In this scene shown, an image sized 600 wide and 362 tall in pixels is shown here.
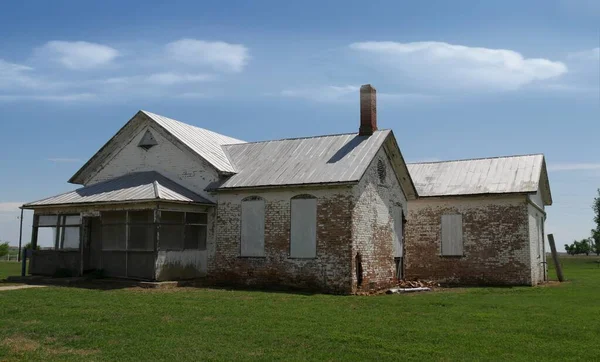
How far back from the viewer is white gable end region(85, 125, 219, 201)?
2112cm

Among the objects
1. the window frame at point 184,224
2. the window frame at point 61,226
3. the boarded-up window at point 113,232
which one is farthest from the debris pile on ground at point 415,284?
the window frame at point 61,226

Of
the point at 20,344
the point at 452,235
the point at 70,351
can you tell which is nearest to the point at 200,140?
the point at 452,235

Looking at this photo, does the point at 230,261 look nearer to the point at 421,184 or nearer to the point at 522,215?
the point at 421,184

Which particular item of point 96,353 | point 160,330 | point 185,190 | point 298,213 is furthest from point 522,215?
point 96,353

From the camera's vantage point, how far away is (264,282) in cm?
1917

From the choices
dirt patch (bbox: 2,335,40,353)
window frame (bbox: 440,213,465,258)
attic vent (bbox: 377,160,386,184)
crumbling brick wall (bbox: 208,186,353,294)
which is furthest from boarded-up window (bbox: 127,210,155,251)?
window frame (bbox: 440,213,465,258)

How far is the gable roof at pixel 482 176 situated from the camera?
23375 millimetres

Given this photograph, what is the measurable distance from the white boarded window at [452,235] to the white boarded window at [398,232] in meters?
2.46

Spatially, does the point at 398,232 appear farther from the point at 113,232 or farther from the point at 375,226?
the point at 113,232

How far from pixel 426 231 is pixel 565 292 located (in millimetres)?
6812

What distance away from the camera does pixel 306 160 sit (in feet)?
67.8

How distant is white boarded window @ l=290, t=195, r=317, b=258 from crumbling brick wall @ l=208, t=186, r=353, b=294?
0.15m

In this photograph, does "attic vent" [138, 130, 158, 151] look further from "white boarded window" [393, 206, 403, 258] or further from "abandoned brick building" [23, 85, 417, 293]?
"white boarded window" [393, 206, 403, 258]

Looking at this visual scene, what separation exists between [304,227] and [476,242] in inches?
346
